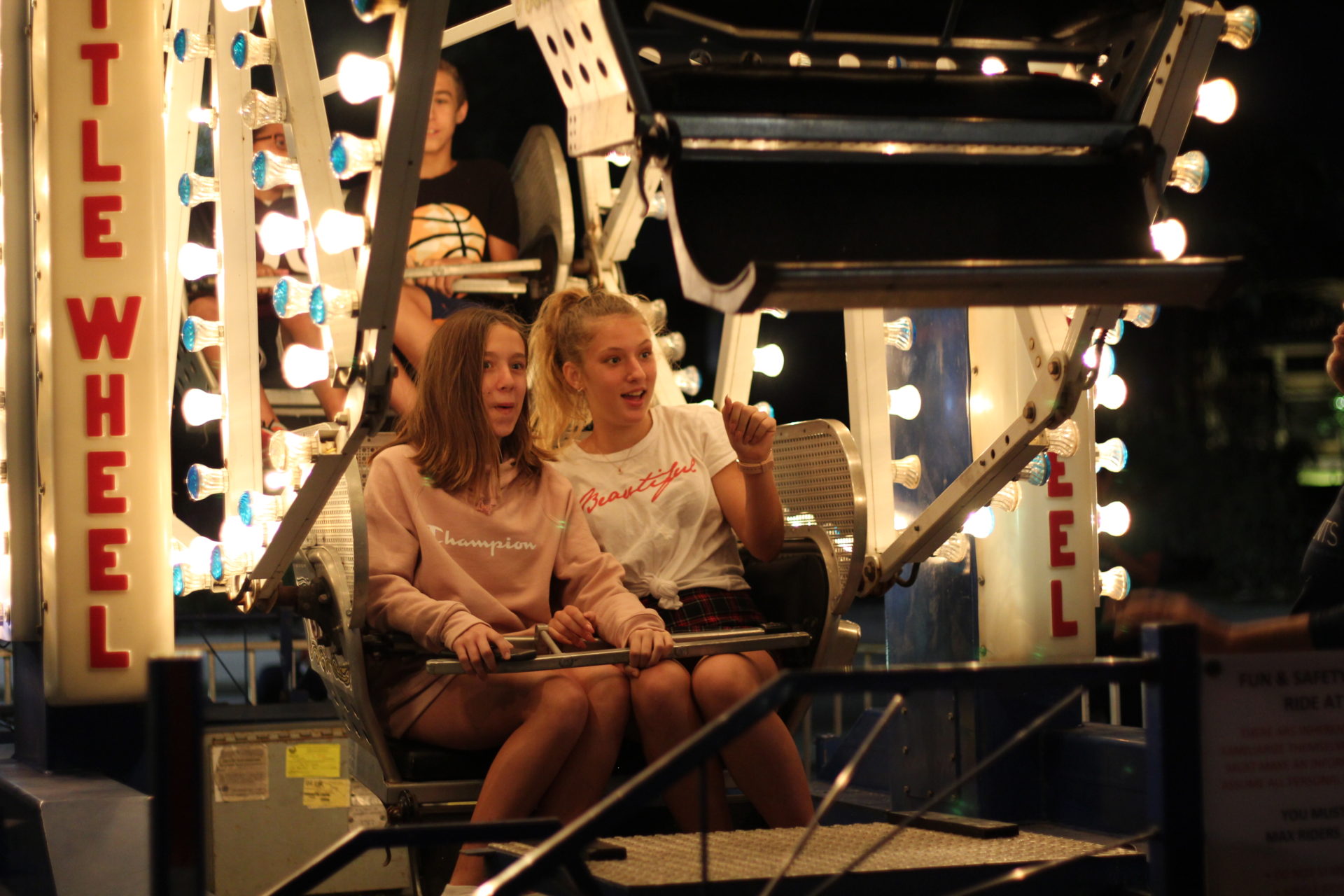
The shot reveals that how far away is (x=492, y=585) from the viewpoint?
3.29 metres

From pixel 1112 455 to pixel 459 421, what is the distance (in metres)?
1.76

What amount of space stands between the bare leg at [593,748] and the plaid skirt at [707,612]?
0.30 metres

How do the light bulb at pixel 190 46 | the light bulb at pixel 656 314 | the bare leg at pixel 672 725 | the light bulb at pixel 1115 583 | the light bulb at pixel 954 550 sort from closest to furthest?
the bare leg at pixel 672 725 < the light bulb at pixel 190 46 < the light bulb at pixel 954 550 < the light bulb at pixel 1115 583 < the light bulb at pixel 656 314

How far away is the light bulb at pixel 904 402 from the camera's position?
396 cm

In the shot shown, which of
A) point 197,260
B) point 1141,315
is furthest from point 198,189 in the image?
point 1141,315

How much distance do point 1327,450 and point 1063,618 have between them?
53.4ft

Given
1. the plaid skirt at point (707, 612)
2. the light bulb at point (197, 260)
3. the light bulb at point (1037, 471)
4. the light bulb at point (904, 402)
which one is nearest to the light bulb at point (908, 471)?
the light bulb at point (904, 402)

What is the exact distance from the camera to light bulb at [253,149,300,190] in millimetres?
2805

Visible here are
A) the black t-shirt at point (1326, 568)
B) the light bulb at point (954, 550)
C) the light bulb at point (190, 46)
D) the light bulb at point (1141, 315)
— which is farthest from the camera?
the light bulb at point (954, 550)

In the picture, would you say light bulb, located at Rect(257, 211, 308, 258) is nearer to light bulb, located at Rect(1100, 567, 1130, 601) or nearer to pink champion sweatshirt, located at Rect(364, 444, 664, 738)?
pink champion sweatshirt, located at Rect(364, 444, 664, 738)

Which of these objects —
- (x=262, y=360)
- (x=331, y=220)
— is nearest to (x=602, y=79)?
(x=331, y=220)

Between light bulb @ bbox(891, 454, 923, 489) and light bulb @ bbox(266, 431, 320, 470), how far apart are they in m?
1.63

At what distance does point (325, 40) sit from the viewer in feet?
28.8

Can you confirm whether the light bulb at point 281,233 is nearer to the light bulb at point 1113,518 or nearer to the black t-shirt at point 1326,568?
the black t-shirt at point 1326,568
